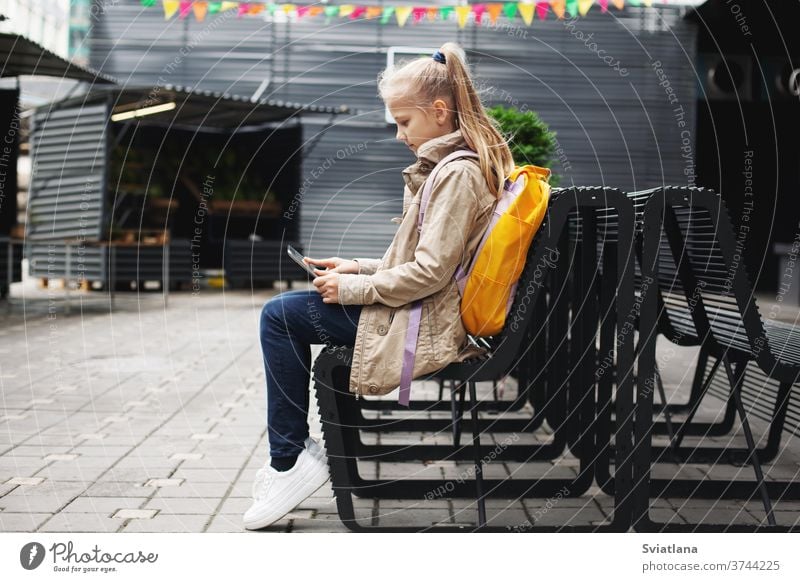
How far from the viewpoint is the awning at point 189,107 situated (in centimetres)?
1023

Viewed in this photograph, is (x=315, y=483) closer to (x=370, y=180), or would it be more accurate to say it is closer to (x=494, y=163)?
(x=494, y=163)

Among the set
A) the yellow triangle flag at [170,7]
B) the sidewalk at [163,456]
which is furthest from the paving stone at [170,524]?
the yellow triangle flag at [170,7]

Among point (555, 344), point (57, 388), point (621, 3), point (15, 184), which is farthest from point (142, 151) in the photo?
point (555, 344)

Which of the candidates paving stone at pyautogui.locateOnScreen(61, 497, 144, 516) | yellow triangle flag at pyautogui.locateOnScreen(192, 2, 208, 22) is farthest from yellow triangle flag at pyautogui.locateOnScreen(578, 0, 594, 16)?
paving stone at pyautogui.locateOnScreen(61, 497, 144, 516)

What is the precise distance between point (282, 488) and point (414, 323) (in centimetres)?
68

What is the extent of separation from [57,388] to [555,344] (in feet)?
9.41

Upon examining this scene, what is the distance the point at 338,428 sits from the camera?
261 cm

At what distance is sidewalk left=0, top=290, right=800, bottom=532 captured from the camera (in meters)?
2.83

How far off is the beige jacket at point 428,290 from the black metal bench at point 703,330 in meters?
0.54

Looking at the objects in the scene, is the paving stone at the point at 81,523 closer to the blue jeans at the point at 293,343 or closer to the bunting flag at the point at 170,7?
the blue jeans at the point at 293,343

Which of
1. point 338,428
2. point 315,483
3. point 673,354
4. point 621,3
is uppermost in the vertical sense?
point 621,3

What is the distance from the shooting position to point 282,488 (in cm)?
268

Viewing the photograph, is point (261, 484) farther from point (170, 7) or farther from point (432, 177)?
point (170, 7)

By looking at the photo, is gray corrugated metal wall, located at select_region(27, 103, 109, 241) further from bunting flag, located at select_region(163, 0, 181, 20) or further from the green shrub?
the green shrub
